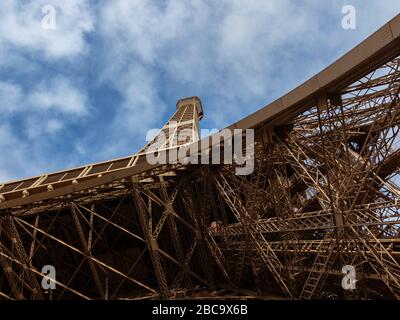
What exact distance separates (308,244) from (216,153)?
19.5 feet

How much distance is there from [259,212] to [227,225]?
202cm

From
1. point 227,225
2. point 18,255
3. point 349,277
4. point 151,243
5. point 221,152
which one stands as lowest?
point 349,277

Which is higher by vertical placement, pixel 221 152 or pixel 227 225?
pixel 221 152

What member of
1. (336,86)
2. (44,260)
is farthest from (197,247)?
(336,86)

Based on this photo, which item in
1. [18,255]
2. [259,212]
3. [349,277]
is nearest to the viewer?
[349,277]

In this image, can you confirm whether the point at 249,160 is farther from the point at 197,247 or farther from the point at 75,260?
the point at 75,260

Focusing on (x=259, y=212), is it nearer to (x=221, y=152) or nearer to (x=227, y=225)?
(x=227, y=225)

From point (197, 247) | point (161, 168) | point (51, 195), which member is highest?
point (161, 168)

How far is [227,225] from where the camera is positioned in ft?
72.3

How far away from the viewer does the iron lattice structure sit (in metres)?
12.9

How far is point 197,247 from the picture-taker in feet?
71.8

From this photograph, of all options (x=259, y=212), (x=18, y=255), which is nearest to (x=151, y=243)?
(x=259, y=212)

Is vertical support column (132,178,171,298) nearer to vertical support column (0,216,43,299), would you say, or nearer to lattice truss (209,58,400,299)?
lattice truss (209,58,400,299)

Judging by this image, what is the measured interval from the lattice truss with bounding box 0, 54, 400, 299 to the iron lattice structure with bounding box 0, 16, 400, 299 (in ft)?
0.24
